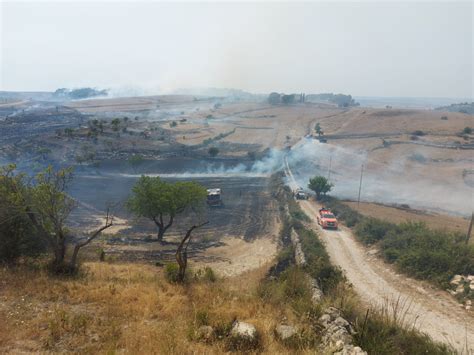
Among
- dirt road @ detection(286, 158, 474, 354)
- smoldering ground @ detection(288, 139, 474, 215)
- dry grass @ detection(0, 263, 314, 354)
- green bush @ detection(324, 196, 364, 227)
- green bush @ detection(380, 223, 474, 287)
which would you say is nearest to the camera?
dry grass @ detection(0, 263, 314, 354)

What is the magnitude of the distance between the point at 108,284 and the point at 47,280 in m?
2.01

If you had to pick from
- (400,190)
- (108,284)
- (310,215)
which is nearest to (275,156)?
(400,190)

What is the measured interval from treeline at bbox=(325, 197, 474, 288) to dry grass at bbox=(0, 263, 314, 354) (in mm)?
13708

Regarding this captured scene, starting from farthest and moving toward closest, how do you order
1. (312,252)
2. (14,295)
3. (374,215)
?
(374,215) < (312,252) < (14,295)

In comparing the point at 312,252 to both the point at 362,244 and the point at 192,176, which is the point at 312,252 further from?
the point at 192,176

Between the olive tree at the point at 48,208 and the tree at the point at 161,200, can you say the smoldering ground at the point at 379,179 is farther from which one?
the olive tree at the point at 48,208

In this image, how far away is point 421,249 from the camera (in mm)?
21172

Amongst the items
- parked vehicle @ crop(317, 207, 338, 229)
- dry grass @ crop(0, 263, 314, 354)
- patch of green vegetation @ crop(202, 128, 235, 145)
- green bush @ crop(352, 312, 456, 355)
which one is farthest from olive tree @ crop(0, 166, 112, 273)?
patch of green vegetation @ crop(202, 128, 235, 145)

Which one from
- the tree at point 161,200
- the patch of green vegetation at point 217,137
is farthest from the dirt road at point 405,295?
the patch of green vegetation at point 217,137

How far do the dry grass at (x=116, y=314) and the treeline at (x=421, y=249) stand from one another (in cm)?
1371

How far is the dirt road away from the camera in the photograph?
13.8 meters

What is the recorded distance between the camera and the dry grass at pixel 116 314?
7.15 m

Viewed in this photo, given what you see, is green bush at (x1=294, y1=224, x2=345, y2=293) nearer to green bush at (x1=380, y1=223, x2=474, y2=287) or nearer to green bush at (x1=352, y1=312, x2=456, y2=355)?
green bush at (x1=380, y1=223, x2=474, y2=287)

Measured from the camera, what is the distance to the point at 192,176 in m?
55.8
